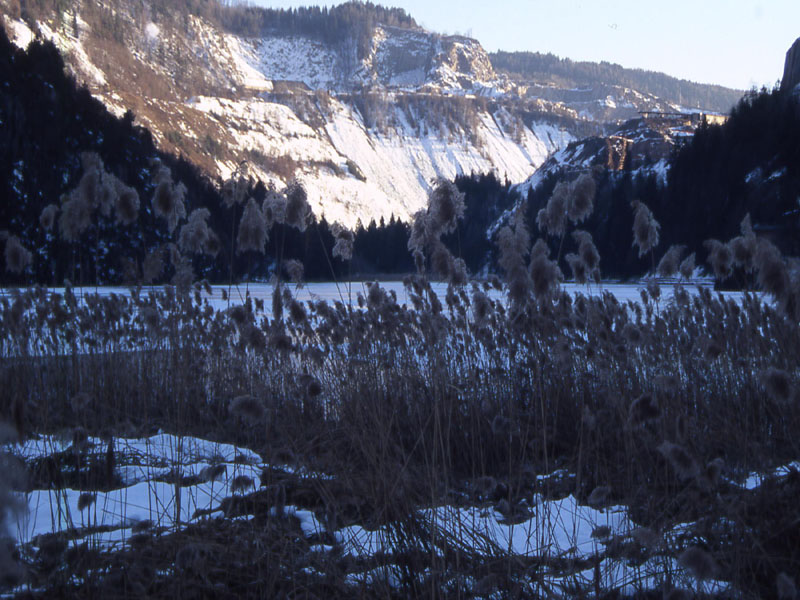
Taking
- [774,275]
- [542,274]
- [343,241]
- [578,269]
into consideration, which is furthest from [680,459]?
[343,241]

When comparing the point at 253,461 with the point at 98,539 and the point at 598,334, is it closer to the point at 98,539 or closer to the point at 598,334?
the point at 98,539

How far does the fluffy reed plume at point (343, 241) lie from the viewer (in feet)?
14.6

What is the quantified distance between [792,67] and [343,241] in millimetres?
57111

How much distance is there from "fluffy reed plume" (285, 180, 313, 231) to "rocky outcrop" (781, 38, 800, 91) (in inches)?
2066

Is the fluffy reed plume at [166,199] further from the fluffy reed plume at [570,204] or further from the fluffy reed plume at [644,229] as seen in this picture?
the fluffy reed plume at [644,229]

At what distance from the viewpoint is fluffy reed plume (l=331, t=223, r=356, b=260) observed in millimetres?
4441

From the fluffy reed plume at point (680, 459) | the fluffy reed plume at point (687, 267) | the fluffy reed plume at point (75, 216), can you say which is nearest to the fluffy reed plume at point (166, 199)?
the fluffy reed plume at point (75, 216)

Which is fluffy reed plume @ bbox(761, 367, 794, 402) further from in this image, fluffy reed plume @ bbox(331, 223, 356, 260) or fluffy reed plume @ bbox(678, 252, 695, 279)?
fluffy reed plume @ bbox(678, 252, 695, 279)

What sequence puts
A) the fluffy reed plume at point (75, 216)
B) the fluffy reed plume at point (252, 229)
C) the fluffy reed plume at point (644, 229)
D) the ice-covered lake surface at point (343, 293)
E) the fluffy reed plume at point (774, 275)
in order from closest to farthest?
the fluffy reed plume at point (774, 275) → the fluffy reed plume at point (252, 229) → the fluffy reed plume at point (75, 216) → the fluffy reed plume at point (644, 229) → the ice-covered lake surface at point (343, 293)

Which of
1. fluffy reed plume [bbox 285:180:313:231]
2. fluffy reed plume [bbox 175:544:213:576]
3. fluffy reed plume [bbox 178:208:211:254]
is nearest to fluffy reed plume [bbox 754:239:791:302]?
fluffy reed plume [bbox 285:180:313:231]

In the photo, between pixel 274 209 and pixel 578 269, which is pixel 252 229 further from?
pixel 578 269

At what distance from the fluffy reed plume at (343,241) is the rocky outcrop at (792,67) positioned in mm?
51946

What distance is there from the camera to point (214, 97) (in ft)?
542

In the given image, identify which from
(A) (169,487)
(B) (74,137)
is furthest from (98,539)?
(B) (74,137)
